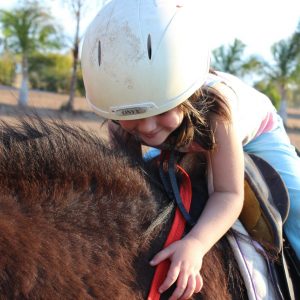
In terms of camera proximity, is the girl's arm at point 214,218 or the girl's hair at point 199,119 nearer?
the girl's arm at point 214,218

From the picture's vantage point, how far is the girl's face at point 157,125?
68.0 inches

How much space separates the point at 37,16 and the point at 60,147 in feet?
98.3

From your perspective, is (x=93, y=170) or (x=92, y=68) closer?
(x=93, y=170)

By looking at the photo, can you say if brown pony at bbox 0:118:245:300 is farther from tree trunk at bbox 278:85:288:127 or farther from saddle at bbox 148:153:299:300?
tree trunk at bbox 278:85:288:127

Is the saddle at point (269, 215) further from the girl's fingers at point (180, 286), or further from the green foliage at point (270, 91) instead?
the green foliage at point (270, 91)

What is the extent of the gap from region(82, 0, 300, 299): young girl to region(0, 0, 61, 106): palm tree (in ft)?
91.5

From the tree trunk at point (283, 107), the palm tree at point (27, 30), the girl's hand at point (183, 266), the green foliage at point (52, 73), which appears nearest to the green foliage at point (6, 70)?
the green foliage at point (52, 73)

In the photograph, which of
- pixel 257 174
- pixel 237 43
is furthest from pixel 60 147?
pixel 237 43

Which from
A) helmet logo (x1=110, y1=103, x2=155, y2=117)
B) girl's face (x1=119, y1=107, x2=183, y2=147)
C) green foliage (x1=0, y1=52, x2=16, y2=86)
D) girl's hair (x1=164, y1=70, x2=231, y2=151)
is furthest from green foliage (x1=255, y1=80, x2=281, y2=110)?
helmet logo (x1=110, y1=103, x2=155, y2=117)

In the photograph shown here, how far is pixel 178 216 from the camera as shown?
5.39ft

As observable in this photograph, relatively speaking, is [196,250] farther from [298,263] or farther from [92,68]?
[92,68]

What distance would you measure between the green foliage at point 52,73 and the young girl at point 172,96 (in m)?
43.9

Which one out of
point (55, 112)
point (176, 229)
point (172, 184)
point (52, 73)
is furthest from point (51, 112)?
point (52, 73)

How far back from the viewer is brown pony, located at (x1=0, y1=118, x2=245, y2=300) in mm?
1237
